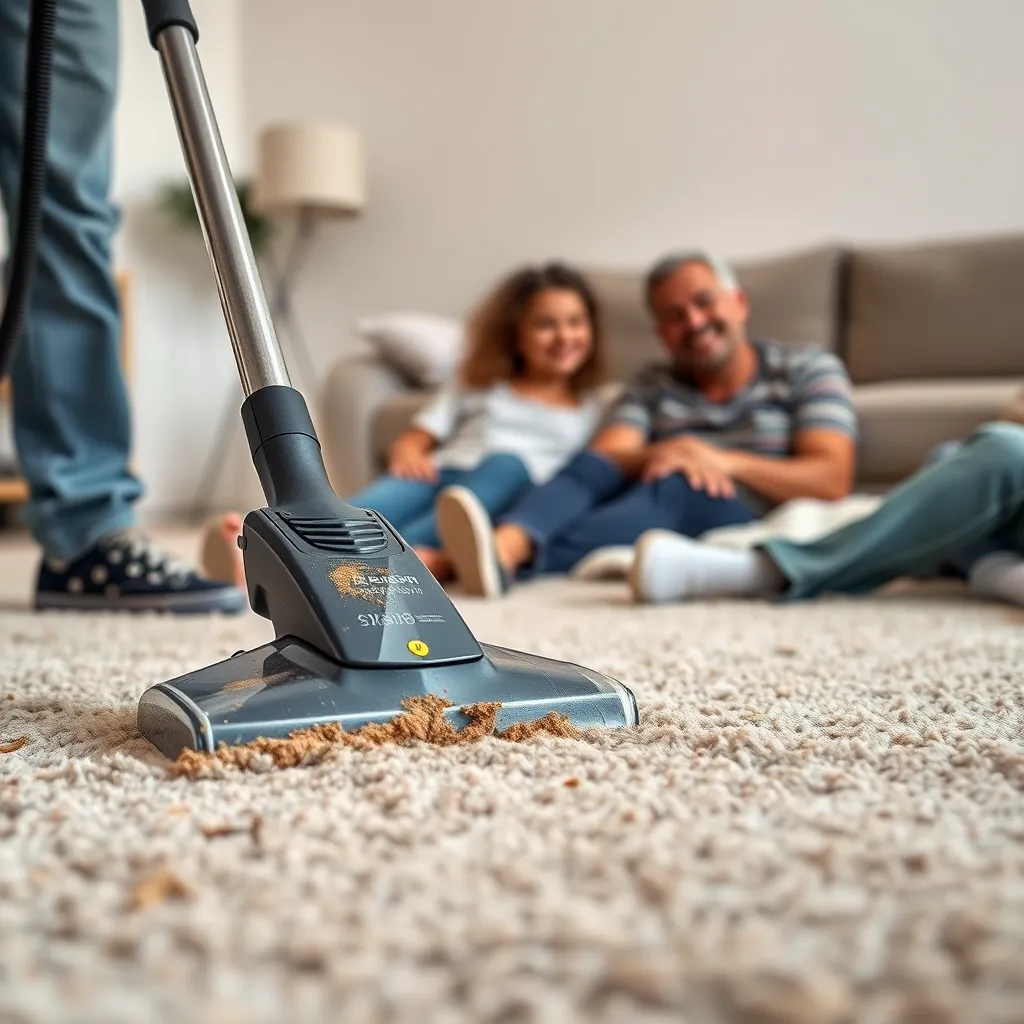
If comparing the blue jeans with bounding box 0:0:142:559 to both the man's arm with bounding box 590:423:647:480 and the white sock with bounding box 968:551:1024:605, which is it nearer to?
the man's arm with bounding box 590:423:647:480

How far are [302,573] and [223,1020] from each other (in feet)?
1.14

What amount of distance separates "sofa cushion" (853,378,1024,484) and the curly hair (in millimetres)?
580

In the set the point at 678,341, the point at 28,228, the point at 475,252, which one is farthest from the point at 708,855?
the point at 475,252

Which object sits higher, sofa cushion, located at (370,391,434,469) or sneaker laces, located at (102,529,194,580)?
sofa cushion, located at (370,391,434,469)

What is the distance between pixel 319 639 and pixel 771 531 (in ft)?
4.09

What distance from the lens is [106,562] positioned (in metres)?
1.42

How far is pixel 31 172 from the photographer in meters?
1.15

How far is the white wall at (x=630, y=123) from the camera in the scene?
9.87 ft

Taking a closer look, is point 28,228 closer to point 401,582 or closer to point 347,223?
point 401,582

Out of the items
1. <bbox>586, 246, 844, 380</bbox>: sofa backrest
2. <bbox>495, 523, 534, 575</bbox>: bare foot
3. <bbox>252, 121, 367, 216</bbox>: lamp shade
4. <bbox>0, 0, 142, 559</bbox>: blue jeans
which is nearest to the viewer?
<bbox>0, 0, 142, 559</bbox>: blue jeans

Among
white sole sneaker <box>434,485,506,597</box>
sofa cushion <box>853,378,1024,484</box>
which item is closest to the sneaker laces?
white sole sneaker <box>434,485,506,597</box>

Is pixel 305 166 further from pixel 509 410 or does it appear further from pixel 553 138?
pixel 509 410

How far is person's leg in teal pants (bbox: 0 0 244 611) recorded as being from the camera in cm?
131

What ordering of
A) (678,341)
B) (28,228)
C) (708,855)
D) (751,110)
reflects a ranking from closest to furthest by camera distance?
(708,855)
(28,228)
(678,341)
(751,110)
